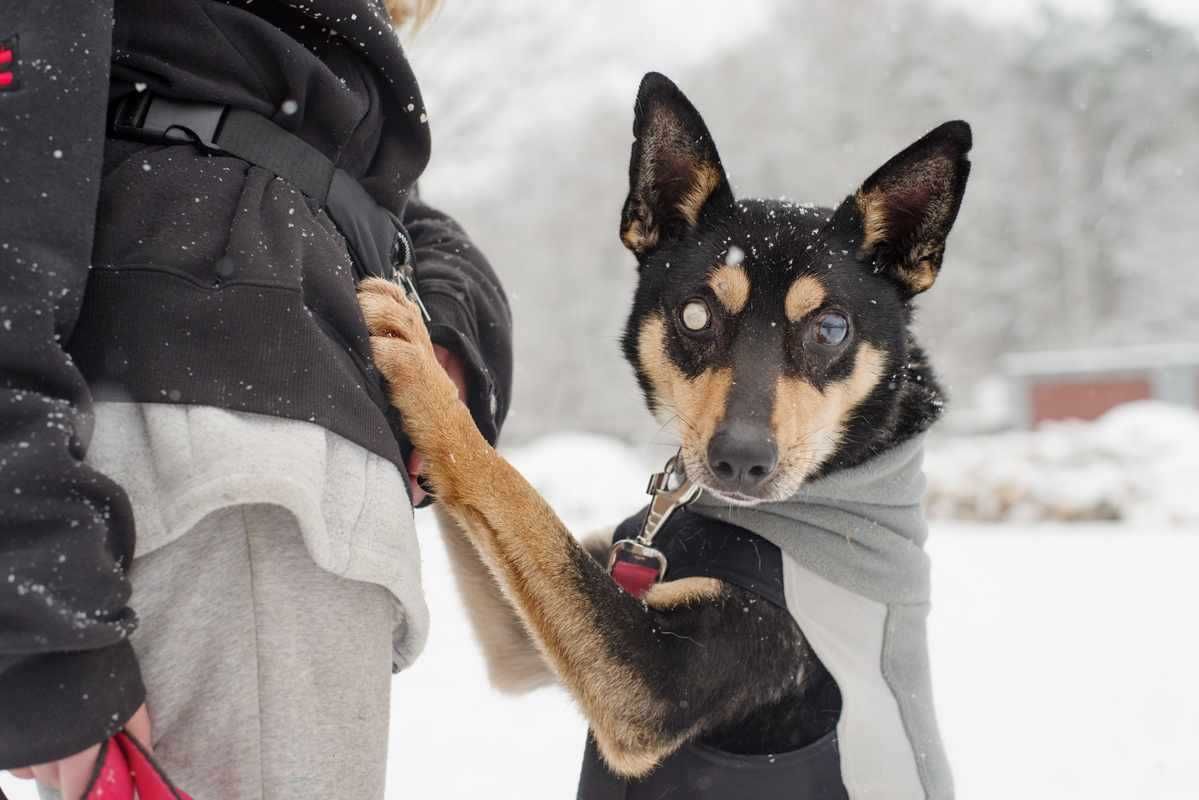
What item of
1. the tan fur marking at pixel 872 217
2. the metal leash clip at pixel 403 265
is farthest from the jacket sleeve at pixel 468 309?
the tan fur marking at pixel 872 217

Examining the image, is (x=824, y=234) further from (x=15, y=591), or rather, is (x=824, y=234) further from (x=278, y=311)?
(x=15, y=591)

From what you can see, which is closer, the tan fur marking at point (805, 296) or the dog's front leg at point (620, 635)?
the dog's front leg at point (620, 635)

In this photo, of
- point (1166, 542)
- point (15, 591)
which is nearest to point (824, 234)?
point (15, 591)

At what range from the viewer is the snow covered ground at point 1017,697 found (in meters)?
3.87

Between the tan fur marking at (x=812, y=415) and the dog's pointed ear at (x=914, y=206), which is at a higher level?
the dog's pointed ear at (x=914, y=206)

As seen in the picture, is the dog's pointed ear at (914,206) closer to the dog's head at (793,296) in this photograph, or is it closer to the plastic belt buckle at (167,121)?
the dog's head at (793,296)

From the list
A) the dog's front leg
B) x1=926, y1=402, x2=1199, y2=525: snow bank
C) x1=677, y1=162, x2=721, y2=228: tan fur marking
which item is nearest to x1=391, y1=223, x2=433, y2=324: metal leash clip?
the dog's front leg

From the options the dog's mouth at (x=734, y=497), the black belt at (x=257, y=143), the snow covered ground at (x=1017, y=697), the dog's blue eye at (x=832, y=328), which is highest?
the black belt at (x=257, y=143)

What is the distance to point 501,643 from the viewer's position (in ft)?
8.93

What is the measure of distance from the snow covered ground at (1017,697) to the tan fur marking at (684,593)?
0.85m

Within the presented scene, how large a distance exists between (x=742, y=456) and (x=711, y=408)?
0.19m

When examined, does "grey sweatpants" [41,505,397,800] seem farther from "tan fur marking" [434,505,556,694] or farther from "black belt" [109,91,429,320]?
"tan fur marking" [434,505,556,694]

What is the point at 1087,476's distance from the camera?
35.7ft

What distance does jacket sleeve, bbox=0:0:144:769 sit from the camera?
1181 mm
